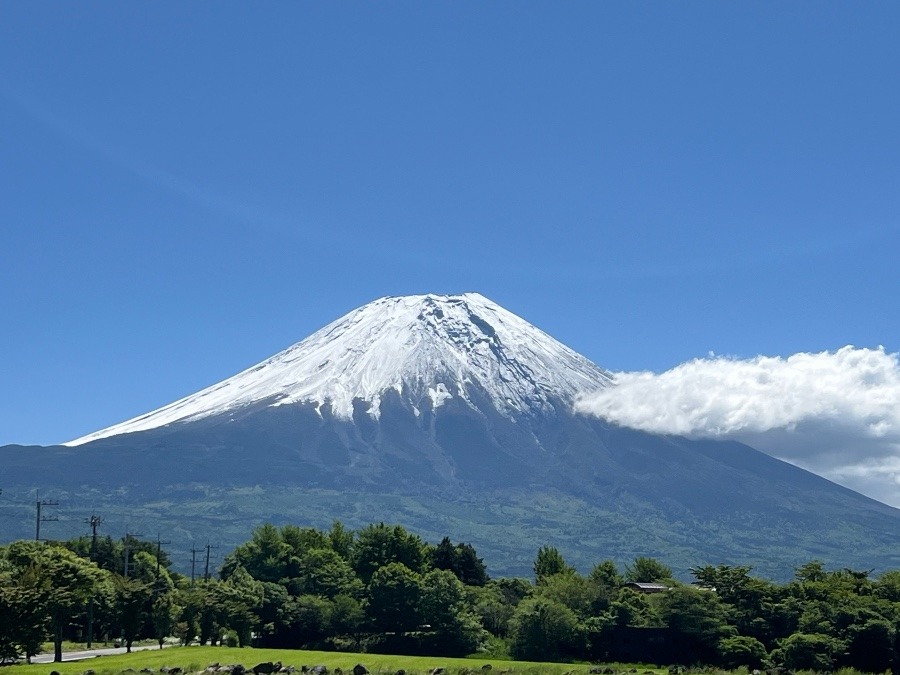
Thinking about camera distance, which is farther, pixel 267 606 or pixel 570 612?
pixel 267 606

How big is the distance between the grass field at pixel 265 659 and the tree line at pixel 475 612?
3.26m

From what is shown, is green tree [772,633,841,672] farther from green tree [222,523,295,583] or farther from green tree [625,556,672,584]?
green tree [222,523,295,583]

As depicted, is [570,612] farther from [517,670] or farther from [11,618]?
[11,618]

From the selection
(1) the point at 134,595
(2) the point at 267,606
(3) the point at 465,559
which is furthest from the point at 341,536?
(1) the point at 134,595

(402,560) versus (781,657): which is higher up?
(402,560)

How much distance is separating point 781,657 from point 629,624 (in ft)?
31.8

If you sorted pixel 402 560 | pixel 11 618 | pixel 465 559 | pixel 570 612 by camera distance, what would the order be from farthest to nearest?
pixel 465 559
pixel 402 560
pixel 570 612
pixel 11 618

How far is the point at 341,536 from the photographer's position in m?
94.5

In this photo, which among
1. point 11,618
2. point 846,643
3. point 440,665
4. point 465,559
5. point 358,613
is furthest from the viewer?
point 465,559

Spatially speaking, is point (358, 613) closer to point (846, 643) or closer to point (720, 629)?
point (720, 629)

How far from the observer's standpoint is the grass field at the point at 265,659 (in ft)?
163

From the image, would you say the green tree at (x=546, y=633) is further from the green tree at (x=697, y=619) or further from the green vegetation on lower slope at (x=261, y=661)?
the green tree at (x=697, y=619)

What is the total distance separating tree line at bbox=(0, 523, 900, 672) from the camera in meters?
61.3

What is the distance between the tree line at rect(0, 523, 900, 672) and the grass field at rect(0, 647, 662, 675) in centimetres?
326
